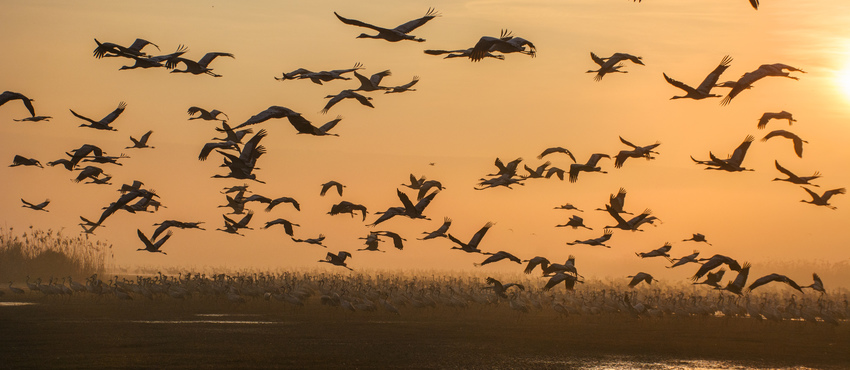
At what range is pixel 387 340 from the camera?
40.0 meters

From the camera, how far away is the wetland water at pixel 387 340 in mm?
33500

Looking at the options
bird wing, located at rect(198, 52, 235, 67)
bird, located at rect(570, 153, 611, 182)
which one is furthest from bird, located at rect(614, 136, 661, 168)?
bird wing, located at rect(198, 52, 235, 67)

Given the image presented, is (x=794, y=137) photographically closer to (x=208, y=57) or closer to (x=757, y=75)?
(x=757, y=75)

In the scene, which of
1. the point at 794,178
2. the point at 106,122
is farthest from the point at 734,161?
the point at 106,122

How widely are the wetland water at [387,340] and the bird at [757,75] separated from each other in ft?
35.7

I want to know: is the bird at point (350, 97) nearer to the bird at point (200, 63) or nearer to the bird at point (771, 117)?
the bird at point (200, 63)

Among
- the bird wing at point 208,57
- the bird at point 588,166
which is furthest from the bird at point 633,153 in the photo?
the bird wing at point 208,57

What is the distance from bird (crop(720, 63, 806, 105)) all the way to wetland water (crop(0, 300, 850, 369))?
429 inches

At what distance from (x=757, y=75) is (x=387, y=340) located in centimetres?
1912

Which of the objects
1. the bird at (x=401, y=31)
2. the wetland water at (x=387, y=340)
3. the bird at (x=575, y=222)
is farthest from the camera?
the bird at (x=575, y=222)

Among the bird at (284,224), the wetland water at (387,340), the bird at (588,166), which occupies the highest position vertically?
the bird at (588,166)

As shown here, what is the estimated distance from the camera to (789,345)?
4238cm

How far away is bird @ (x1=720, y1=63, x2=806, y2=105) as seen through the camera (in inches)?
1016

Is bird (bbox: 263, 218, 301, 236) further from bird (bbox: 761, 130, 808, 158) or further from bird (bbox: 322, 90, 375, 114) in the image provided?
bird (bbox: 761, 130, 808, 158)
